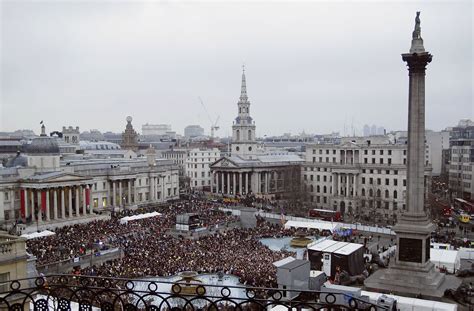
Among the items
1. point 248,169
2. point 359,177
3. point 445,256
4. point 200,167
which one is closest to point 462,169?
point 359,177

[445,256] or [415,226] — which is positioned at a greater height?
[415,226]

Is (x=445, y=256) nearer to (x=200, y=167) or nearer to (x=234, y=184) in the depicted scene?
(x=234, y=184)

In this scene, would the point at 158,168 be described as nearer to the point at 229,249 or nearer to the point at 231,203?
the point at 231,203

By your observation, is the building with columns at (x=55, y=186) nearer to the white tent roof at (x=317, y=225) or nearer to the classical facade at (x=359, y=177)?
the white tent roof at (x=317, y=225)

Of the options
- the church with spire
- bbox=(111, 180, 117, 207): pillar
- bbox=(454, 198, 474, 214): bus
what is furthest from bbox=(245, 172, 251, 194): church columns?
bbox=(454, 198, 474, 214): bus

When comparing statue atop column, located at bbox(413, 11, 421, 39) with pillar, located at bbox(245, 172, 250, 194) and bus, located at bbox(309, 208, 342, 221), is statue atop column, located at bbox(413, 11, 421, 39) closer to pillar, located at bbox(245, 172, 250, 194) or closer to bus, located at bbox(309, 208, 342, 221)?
bus, located at bbox(309, 208, 342, 221)

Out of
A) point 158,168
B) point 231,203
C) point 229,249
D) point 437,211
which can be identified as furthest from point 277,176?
point 229,249
